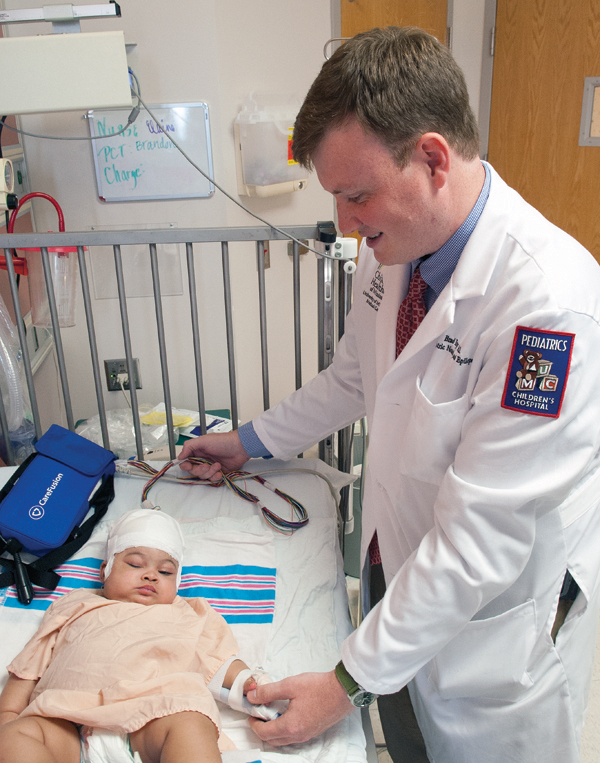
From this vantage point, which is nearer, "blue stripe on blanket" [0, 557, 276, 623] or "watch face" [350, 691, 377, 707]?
"watch face" [350, 691, 377, 707]

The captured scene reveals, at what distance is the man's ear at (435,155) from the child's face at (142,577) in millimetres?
950

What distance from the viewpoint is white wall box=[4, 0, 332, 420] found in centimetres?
251

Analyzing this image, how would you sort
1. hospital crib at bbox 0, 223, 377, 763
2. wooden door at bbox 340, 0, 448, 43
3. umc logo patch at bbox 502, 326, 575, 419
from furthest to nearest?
wooden door at bbox 340, 0, 448, 43 < hospital crib at bbox 0, 223, 377, 763 < umc logo patch at bbox 502, 326, 575, 419

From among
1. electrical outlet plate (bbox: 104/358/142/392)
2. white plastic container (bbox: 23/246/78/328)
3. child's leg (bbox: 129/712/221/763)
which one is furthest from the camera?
electrical outlet plate (bbox: 104/358/142/392)

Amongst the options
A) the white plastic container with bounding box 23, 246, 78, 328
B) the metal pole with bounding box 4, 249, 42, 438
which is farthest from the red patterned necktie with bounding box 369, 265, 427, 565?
the white plastic container with bounding box 23, 246, 78, 328

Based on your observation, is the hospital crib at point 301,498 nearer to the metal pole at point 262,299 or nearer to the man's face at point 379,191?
the metal pole at point 262,299

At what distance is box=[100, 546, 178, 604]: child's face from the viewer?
1313mm

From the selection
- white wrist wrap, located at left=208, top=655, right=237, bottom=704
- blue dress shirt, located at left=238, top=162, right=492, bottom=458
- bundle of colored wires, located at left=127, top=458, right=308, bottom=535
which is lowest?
white wrist wrap, located at left=208, top=655, right=237, bottom=704

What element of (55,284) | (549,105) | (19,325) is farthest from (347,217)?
(549,105)

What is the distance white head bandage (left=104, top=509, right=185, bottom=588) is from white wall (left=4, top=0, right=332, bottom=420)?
1547mm

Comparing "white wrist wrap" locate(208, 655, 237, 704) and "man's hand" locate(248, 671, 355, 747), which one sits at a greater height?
Answer: "man's hand" locate(248, 671, 355, 747)

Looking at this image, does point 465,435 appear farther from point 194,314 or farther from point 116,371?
point 116,371

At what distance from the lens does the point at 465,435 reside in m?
0.96

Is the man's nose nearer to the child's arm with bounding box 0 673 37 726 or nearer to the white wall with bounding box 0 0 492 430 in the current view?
the child's arm with bounding box 0 673 37 726
